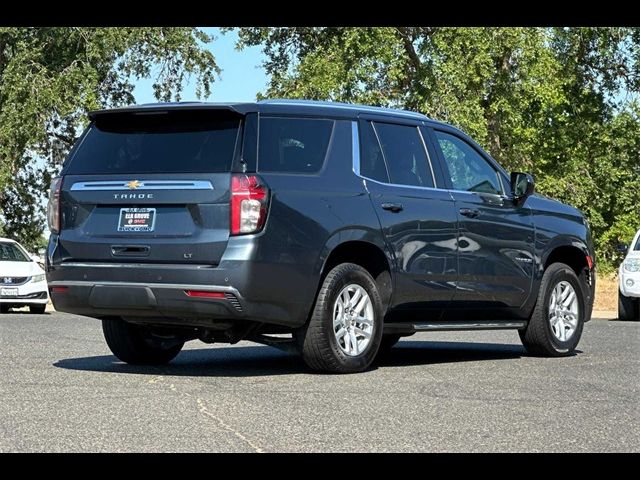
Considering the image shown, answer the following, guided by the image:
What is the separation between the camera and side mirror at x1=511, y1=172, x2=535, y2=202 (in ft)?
39.3

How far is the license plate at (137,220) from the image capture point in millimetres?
9953

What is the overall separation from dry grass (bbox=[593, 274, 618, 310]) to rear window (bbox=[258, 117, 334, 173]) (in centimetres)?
1896

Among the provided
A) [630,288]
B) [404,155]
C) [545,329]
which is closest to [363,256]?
[404,155]

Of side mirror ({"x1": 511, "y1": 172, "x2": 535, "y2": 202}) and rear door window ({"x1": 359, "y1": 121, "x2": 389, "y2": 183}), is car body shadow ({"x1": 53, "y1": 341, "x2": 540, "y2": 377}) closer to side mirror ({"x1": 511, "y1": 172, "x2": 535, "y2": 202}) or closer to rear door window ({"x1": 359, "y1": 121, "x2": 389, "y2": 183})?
side mirror ({"x1": 511, "y1": 172, "x2": 535, "y2": 202})

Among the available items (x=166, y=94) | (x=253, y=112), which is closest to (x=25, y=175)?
(x=166, y=94)

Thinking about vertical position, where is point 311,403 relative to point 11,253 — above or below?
above

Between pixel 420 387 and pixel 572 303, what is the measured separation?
3545 mm

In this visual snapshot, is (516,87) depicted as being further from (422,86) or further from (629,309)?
(629,309)

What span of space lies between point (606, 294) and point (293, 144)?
2624 cm

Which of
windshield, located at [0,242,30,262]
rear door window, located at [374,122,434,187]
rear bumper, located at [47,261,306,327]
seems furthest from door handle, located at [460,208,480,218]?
windshield, located at [0,242,30,262]

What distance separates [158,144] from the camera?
10258 millimetres

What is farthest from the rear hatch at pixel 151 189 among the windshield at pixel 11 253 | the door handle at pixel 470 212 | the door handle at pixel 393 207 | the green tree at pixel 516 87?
the green tree at pixel 516 87

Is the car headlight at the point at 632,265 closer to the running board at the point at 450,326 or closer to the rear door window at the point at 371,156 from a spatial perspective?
the running board at the point at 450,326
